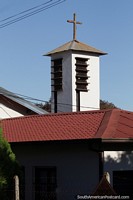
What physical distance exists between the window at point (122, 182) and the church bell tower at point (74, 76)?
1273 centimetres

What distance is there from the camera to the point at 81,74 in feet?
94.2

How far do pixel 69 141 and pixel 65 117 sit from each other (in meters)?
3.23

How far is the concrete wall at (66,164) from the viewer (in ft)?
50.3

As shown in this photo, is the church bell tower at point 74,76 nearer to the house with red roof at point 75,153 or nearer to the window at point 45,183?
the house with red roof at point 75,153

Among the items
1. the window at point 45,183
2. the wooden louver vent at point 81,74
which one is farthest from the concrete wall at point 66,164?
the wooden louver vent at point 81,74

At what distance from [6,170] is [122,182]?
11.9ft

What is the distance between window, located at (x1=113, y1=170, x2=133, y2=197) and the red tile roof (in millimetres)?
1216

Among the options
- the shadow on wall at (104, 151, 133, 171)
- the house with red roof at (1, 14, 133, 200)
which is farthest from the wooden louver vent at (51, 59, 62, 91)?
the shadow on wall at (104, 151, 133, 171)

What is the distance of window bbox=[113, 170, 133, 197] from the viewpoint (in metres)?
15.3

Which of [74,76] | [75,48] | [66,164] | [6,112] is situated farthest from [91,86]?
[66,164]

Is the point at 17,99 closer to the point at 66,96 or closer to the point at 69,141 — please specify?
the point at 66,96

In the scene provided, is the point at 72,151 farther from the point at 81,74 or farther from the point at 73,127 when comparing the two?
the point at 81,74

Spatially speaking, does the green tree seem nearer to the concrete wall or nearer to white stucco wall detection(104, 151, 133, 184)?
the concrete wall

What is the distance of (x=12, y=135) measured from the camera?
17.8 m
